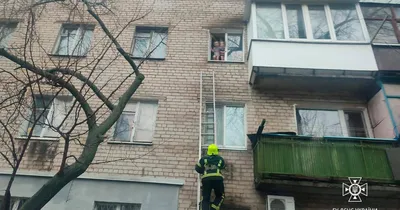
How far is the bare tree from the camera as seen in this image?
17.1 feet

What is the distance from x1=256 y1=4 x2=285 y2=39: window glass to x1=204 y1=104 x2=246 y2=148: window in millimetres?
2247

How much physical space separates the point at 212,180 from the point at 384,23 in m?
7.29

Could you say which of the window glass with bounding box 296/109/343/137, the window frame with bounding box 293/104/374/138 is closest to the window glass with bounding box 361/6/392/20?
the window frame with bounding box 293/104/374/138

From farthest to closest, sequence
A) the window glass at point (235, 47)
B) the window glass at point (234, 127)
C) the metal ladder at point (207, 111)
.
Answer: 1. the window glass at point (235, 47)
2. the window glass at point (234, 127)
3. the metal ladder at point (207, 111)

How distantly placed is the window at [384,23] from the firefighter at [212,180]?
238 inches

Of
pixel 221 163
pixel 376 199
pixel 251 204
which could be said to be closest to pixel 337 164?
pixel 376 199

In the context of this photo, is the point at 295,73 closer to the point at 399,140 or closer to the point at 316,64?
the point at 316,64

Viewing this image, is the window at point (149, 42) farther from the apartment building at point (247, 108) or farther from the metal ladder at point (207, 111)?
the metal ladder at point (207, 111)

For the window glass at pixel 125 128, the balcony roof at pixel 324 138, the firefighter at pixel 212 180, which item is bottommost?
the firefighter at pixel 212 180

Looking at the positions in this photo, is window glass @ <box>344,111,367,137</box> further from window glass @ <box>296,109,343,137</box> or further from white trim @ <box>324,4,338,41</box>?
white trim @ <box>324,4,338,41</box>

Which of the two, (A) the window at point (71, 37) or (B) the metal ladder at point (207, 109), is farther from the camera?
(A) the window at point (71, 37)

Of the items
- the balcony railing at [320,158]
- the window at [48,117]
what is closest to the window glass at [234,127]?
the balcony railing at [320,158]

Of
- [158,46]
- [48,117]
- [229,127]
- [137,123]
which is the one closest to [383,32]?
[229,127]

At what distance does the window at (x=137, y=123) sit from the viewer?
7941 mm
